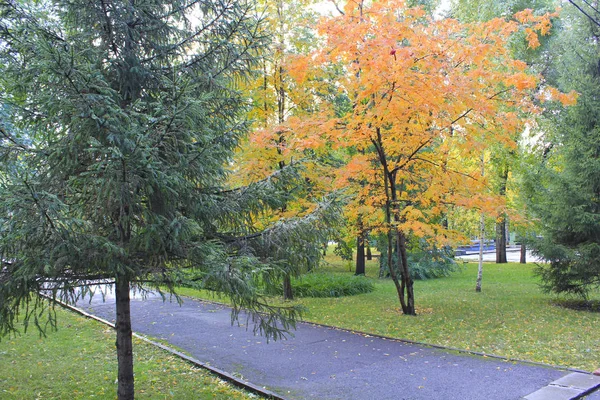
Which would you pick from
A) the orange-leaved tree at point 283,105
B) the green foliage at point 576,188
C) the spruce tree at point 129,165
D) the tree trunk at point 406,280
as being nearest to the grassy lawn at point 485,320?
the tree trunk at point 406,280

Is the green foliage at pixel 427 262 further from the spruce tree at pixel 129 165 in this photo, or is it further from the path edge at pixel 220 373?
the spruce tree at pixel 129 165

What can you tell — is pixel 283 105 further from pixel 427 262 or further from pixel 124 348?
pixel 427 262

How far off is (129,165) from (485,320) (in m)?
8.70

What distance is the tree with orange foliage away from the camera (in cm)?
827

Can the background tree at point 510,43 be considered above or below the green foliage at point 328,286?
above

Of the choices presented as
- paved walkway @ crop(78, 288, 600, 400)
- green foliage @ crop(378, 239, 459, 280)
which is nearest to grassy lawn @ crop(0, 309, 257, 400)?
paved walkway @ crop(78, 288, 600, 400)

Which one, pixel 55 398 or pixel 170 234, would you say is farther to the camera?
pixel 55 398

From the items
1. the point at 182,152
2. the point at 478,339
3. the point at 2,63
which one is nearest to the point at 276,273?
the point at 182,152

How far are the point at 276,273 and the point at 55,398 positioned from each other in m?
3.11

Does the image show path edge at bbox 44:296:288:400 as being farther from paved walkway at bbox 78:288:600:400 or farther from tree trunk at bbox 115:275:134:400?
tree trunk at bbox 115:275:134:400

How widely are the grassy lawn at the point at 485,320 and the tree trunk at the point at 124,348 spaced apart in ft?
8.52

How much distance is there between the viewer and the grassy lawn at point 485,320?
733 cm

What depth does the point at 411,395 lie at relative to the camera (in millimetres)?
5359

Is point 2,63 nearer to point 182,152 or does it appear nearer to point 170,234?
point 182,152
